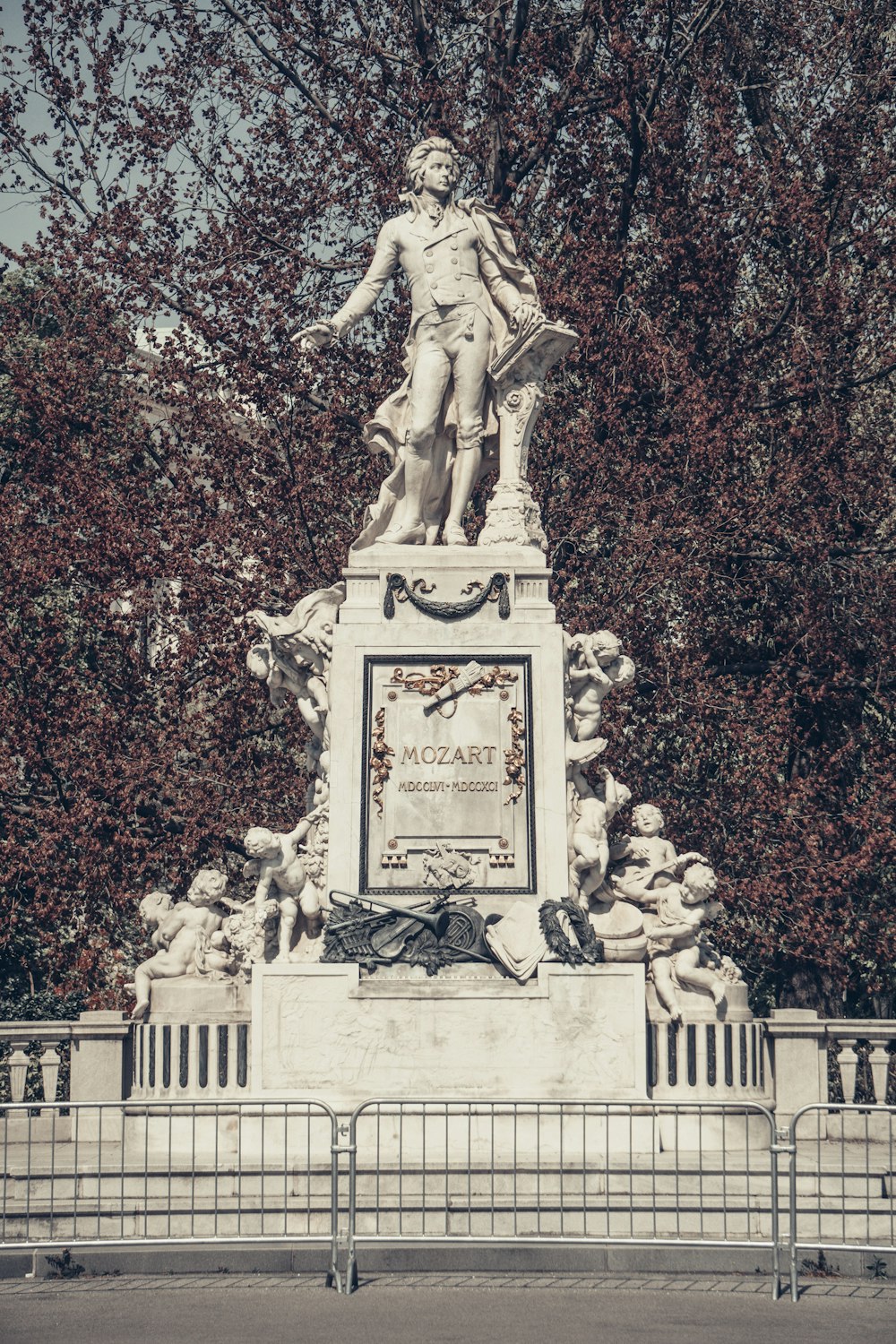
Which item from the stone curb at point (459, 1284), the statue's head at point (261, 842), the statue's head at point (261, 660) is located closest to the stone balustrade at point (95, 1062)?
the statue's head at point (261, 842)

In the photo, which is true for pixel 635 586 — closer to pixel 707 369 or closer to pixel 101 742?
pixel 707 369

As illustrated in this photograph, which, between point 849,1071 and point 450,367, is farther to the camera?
point 450,367

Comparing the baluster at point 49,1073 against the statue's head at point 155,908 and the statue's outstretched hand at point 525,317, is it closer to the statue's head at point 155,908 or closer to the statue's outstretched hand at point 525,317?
the statue's head at point 155,908

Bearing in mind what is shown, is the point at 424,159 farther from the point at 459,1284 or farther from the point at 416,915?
the point at 459,1284

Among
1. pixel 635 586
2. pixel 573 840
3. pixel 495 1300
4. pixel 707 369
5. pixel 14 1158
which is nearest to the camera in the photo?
pixel 495 1300

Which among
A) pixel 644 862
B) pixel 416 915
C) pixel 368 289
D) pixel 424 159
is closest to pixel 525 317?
pixel 368 289

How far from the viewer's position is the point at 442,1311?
35.4 ft

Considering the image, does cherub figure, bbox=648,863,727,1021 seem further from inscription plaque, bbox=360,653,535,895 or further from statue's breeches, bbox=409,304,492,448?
statue's breeches, bbox=409,304,492,448

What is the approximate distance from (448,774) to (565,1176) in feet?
9.30

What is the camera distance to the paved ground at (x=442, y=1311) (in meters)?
10.3

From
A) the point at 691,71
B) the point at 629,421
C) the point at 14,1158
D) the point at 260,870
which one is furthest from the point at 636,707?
the point at 14,1158

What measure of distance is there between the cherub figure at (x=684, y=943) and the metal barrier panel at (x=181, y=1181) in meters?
2.33

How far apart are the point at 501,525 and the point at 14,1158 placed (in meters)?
5.06

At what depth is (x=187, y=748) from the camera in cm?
2288
